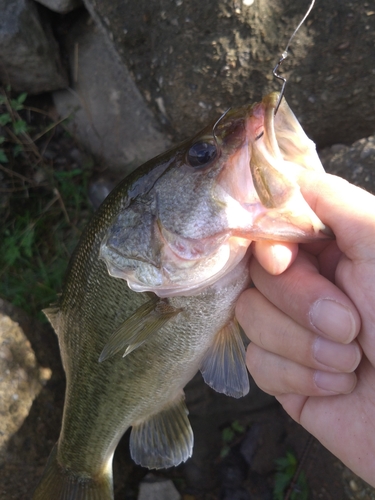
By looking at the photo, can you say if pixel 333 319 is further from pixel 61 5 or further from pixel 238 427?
pixel 61 5

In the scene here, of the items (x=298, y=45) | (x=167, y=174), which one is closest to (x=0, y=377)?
(x=167, y=174)

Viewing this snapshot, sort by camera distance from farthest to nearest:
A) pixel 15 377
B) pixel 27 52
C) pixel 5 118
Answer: pixel 5 118, pixel 27 52, pixel 15 377

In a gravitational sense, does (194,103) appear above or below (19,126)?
below

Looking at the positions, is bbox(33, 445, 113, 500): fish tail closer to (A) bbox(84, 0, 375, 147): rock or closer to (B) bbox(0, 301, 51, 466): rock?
(B) bbox(0, 301, 51, 466): rock

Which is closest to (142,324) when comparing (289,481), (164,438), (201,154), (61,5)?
(201,154)

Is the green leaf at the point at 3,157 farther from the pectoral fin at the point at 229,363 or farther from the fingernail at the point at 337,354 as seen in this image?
the fingernail at the point at 337,354

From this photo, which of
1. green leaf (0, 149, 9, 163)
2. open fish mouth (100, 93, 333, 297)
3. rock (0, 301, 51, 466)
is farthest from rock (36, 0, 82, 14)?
open fish mouth (100, 93, 333, 297)
